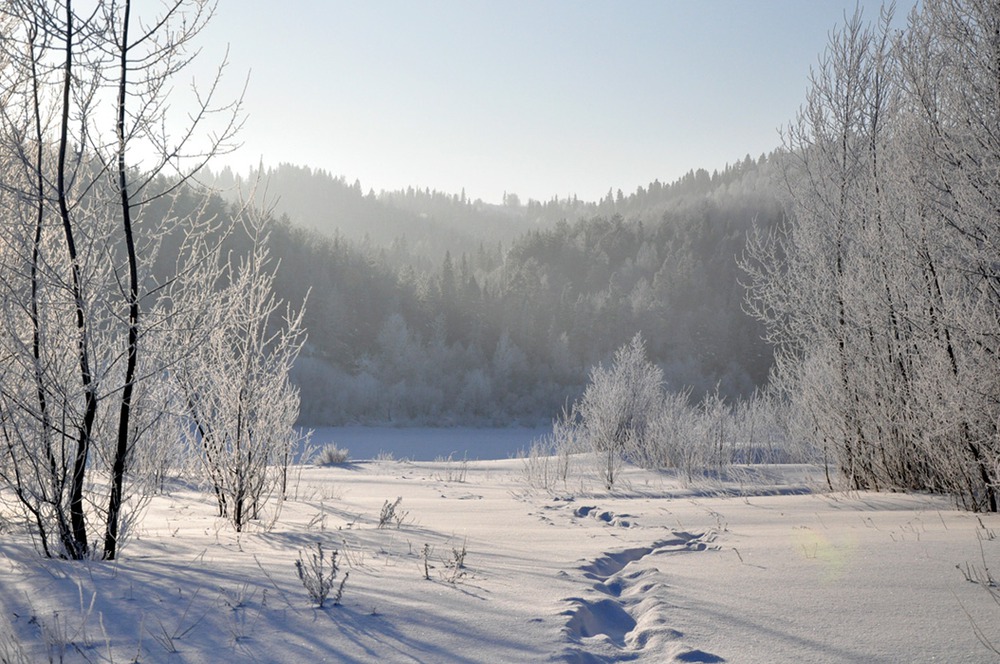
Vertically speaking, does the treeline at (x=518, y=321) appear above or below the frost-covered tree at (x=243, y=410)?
above

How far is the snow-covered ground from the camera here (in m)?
2.43

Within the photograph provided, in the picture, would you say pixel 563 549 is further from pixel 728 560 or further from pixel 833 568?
pixel 833 568

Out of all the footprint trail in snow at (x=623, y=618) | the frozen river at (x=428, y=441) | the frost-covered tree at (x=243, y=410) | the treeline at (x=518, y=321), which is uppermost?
the treeline at (x=518, y=321)

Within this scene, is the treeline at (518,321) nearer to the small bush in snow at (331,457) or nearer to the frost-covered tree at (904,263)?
the small bush in snow at (331,457)

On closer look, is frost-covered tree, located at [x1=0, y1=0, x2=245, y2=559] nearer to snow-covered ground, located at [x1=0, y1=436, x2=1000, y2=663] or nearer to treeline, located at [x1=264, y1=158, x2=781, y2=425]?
snow-covered ground, located at [x1=0, y1=436, x2=1000, y2=663]

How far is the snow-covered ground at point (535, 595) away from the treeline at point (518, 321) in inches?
1687

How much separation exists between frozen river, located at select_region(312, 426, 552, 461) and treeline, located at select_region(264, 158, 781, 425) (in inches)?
121

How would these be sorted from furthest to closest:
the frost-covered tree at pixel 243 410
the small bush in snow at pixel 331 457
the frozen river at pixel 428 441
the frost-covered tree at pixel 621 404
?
the frozen river at pixel 428 441, the small bush in snow at pixel 331 457, the frost-covered tree at pixel 621 404, the frost-covered tree at pixel 243 410

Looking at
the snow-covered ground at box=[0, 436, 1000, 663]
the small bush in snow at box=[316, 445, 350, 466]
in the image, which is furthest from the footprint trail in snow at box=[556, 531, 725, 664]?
the small bush in snow at box=[316, 445, 350, 466]

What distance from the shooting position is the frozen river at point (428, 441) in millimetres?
31109

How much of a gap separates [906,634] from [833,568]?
39.0 inches

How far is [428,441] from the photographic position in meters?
38.7

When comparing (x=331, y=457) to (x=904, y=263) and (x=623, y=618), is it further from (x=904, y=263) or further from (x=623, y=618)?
(x=623, y=618)

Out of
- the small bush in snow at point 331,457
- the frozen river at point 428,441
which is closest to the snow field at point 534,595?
the small bush in snow at point 331,457
